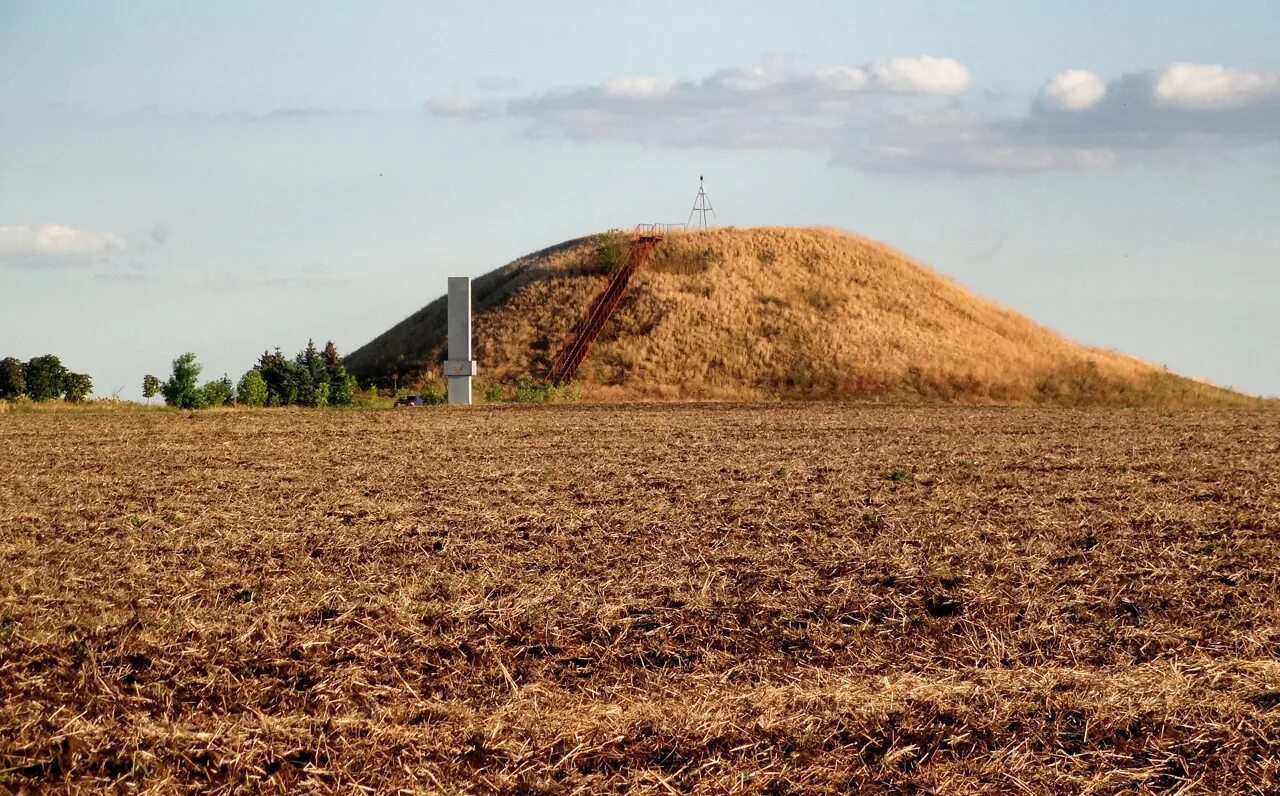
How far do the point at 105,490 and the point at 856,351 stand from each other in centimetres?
5262

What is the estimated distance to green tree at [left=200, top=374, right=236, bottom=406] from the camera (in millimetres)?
50500

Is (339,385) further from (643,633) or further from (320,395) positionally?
(643,633)

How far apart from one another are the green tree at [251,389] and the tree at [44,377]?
7.22 metres

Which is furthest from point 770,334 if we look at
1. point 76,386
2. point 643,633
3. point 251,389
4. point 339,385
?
point 643,633

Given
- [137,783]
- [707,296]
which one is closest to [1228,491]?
[137,783]

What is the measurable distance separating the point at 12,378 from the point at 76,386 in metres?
2.46

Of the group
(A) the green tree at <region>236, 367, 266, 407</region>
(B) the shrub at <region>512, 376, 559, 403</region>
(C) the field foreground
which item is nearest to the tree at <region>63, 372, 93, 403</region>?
(A) the green tree at <region>236, 367, 266, 407</region>

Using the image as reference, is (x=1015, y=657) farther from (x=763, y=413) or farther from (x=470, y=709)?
(x=763, y=413)

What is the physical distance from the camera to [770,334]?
2872 inches

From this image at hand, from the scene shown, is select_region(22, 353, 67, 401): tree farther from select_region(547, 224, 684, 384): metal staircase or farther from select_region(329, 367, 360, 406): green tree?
select_region(547, 224, 684, 384): metal staircase

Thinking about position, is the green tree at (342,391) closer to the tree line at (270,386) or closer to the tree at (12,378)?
the tree line at (270,386)

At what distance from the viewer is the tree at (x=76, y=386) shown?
5203cm

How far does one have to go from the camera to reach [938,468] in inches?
958

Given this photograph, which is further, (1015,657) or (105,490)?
(105,490)
